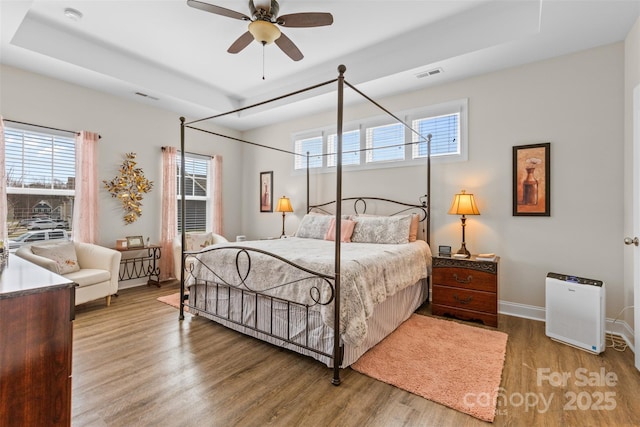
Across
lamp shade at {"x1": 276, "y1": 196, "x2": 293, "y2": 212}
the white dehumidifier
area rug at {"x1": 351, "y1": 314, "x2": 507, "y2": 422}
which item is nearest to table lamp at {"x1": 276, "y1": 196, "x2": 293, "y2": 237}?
lamp shade at {"x1": 276, "y1": 196, "x2": 293, "y2": 212}

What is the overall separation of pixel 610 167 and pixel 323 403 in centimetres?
350

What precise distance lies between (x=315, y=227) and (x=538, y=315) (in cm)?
290

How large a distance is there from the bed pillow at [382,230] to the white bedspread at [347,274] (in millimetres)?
304

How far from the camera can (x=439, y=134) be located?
163 inches

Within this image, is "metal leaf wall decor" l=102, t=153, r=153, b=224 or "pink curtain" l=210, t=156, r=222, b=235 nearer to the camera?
"metal leaf wall decor" l=102, t=153, r=153, b=224

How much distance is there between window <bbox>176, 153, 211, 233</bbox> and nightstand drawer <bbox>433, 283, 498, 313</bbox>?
4355 mm

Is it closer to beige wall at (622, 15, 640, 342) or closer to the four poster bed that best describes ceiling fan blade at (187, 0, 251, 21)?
the four poster bed

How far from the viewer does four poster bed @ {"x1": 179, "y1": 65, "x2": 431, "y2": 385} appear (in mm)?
2230

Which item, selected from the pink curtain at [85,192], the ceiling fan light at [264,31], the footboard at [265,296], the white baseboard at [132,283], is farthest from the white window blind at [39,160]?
the ceiling fan light at [264,31]

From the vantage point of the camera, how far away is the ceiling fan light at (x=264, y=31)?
2725 millimetres

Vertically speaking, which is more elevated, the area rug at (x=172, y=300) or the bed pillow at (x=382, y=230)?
the bed pillow at (x=382, y=230)

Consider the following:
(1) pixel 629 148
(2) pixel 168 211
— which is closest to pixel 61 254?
(2) pixel 168 211

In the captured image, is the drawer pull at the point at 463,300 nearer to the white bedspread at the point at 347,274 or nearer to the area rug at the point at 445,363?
the area rug at the point at 445,363

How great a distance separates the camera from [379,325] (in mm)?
2752
